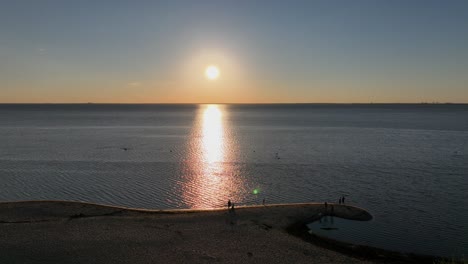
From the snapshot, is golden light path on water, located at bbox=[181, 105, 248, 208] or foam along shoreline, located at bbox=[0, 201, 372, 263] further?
golden light path on water, located at bbox=[181, 105, 248, 208]

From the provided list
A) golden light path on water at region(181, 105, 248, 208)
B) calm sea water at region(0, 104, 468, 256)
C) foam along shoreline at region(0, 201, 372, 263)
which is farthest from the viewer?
golden light path on water at region(181, 105, 248, 208)

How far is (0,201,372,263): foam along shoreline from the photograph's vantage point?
24.0 meters

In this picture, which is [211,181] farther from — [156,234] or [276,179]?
[156,234]

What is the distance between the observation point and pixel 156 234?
90.6ft

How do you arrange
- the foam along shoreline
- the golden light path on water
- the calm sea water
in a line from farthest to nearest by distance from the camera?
1. the golden light path on water
2. the calm sea water
3. the foam along shoreline

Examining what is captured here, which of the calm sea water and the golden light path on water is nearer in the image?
the calm sea water

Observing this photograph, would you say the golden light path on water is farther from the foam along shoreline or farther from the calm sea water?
the foam along shoreline

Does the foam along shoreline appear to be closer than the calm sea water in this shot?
Yes

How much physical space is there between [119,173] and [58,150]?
27922 mm

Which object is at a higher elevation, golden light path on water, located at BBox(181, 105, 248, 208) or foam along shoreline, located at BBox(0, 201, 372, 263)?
golden light path on water, located at BBox(181, 105, 248, 208)

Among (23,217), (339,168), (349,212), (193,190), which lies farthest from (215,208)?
(339,168)

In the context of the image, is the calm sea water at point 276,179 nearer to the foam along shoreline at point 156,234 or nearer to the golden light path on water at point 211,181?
the golden light path on water at point 211,181

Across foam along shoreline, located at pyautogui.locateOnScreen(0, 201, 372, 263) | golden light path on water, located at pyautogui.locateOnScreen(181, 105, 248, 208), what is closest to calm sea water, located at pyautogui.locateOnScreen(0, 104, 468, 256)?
golden light path on water, located at pyautogui.locateOnScreen(181, 105, 248, 208)

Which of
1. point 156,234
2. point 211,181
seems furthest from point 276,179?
point 156,234
